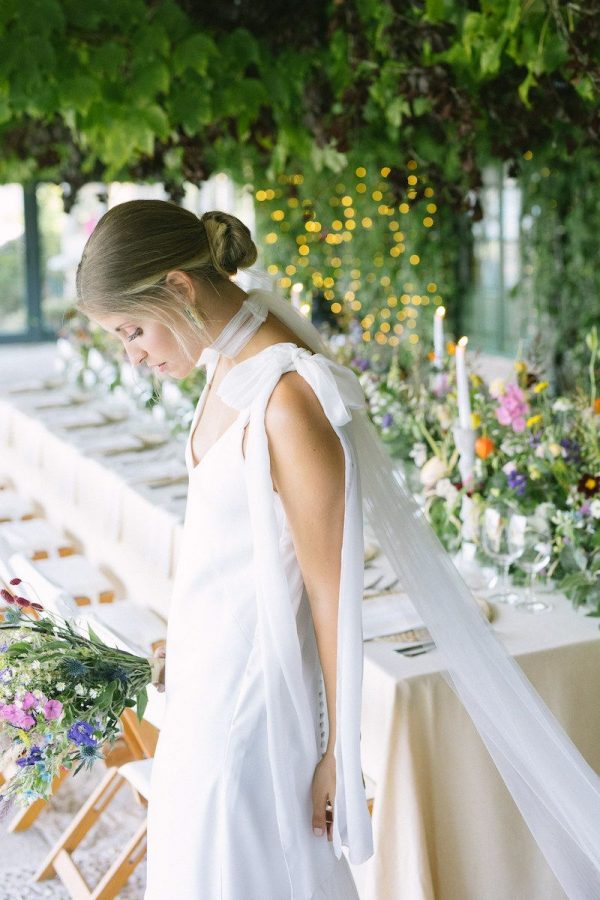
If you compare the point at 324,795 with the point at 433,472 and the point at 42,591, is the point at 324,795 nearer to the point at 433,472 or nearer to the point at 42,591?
the point at 42,591

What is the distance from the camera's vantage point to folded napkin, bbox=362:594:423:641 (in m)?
2.36

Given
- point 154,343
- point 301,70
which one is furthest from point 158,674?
point 301,70

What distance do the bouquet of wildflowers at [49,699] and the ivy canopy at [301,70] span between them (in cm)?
229

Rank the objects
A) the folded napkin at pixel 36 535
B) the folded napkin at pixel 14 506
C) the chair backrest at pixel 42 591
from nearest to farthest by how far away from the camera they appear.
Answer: the chair backrest at pixel 42 591 < the folded napkin at pixel 36 535 < the folded napkin at pixel 14 506

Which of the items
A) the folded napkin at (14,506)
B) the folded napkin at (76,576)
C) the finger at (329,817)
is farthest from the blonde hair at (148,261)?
the folded napkin at (14,506)

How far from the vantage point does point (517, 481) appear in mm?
2613

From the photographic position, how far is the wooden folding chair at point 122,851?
7.84 ft

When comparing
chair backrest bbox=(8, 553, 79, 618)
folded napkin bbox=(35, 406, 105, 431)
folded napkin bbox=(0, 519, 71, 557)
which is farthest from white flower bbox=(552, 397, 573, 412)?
folded napkin bbox=(35, 406, 105, 431)

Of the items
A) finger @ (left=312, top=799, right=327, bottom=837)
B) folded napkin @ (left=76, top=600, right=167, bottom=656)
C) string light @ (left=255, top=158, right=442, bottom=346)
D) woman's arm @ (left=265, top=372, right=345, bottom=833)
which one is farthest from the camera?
string light @ (left=255, top=158, right=442, bottom=346)

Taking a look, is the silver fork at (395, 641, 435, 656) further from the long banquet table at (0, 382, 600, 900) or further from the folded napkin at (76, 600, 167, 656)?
the folded napkin at (76, 600, 167, 656)

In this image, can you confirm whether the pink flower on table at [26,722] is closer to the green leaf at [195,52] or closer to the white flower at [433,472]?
the white flower at [433,472]

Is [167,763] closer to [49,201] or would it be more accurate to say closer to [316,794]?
[316,794]

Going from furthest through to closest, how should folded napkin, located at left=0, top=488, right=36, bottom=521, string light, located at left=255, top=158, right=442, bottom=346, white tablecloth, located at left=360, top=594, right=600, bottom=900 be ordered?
1. string light, located at left=255, top=158, right=442, bottom=346
2. folded napkin, located at left=0, top=488, right=36, bottom=521
3. white tablecloth, located at left=360, top=594, right=600, bottom=900

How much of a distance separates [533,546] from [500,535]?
0.26ft
